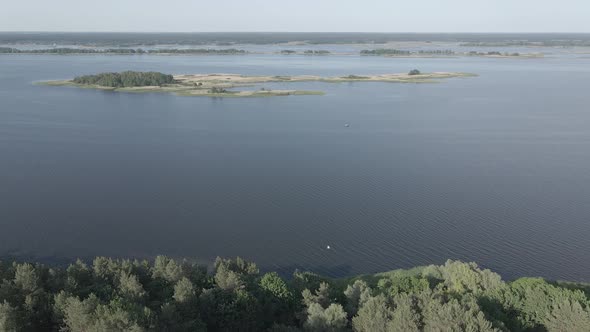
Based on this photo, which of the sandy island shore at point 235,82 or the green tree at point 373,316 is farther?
the sandy island shore at point 235,82

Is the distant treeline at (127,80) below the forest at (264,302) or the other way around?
the other way around

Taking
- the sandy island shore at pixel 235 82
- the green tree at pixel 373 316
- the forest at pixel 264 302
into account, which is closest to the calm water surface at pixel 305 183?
the forest at pixel 264 302

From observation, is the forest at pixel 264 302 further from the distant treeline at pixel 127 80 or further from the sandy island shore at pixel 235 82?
the distant treeline at pixel 127 80

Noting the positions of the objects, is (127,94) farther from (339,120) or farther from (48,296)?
(48,296)

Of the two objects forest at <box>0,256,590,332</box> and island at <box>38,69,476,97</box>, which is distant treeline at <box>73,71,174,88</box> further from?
forest at <box>0,256,590,332</box>

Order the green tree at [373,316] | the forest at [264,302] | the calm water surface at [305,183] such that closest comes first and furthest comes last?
the forest at [264,302], the green tree at [373,316], the calm water surface at [305,183]

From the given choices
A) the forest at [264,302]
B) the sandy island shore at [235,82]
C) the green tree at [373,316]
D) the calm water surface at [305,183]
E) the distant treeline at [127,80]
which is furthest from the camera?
the distant treeline at [127,80]
